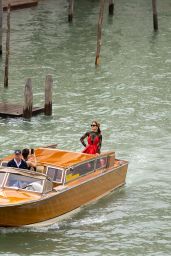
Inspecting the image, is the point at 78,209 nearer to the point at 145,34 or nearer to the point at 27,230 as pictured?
the point at 27,230

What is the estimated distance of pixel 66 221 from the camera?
2259 centimetres

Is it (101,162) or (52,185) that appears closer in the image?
(52,185)

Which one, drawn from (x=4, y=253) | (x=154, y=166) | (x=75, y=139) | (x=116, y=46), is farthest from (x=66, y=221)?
(x=116, y=46)

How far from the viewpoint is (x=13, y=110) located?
33.2 metres

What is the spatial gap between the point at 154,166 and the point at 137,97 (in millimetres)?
9461

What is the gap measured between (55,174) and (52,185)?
638 mm

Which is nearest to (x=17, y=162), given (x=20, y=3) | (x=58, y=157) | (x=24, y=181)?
(x=24, y=181)

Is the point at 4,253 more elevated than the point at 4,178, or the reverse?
the point at 4,178

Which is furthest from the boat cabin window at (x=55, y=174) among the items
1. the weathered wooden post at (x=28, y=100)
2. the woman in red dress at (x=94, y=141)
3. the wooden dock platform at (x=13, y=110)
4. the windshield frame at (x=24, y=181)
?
the wooden dock platform at (x=13, y=110)

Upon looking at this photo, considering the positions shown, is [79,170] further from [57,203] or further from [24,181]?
[24,181]

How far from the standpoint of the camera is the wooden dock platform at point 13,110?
32.8m

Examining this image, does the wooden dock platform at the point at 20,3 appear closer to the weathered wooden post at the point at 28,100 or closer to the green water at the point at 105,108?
the green water at the point at 105,108

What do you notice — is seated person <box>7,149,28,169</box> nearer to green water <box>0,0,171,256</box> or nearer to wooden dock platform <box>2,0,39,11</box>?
green water <box>0,0,171,256</box>

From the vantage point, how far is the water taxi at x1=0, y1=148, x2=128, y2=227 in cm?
2120
